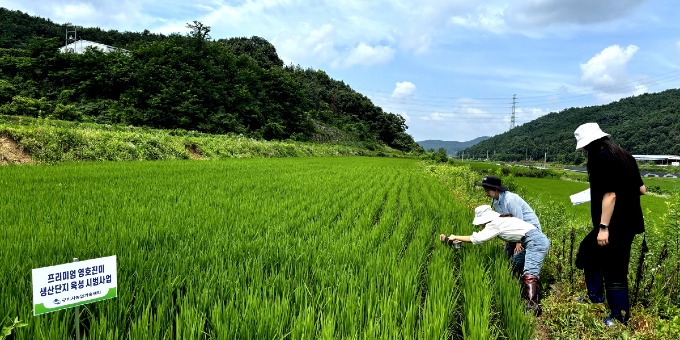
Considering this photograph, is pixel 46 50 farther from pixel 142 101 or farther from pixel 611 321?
pixel 611 321

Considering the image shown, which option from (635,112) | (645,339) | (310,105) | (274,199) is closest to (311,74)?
(310,105)

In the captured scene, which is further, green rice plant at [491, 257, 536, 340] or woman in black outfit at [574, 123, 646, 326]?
woman in black outfit at [574, 123, 646, 326]

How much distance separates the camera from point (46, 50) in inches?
974

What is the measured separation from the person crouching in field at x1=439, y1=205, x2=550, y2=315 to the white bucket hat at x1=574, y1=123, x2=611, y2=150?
34.0 inches

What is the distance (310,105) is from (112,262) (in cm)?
5374

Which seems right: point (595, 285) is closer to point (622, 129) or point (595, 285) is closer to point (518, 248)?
point (518, 248)

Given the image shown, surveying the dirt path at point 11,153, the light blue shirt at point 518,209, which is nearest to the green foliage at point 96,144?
the dirt path at point 11,153

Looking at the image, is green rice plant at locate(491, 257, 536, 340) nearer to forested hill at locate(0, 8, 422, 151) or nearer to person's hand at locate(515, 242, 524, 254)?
person's hand at locate(515, 242, 524, 254)

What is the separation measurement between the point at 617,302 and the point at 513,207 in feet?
3.39

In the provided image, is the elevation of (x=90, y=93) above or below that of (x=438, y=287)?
above

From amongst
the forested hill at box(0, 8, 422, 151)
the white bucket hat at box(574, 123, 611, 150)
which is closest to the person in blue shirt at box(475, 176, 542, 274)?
the white bucket hat at box(574, 123, 611, 150)

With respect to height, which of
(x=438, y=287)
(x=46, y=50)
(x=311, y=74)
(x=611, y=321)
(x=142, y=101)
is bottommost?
(x=611, y=321)

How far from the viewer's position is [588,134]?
7.99 ft

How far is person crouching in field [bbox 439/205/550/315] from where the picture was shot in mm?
2973
